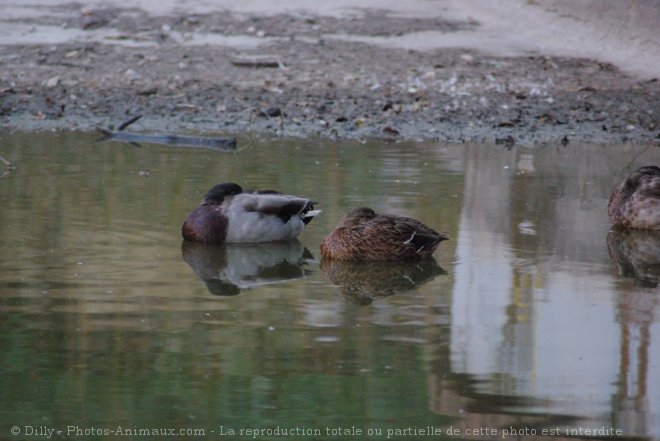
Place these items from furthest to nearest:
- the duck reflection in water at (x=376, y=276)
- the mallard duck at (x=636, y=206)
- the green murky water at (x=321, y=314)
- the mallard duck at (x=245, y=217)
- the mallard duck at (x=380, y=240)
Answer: the mallard duck at (x=636, y=206)
the mallard duck at (x=245, y=217)
the mallard duck at (x=380, y=240)
the duck reflection in water at (x=376, y=276)
the green murky water at (x=321, y=314)

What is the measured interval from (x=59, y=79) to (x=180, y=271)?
8.45m

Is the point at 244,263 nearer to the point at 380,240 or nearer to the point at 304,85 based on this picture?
the point at 380,240

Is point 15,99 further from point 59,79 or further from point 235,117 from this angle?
point 235,117

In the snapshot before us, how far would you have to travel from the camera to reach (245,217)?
29.5 feet

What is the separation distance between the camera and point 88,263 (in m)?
8.00

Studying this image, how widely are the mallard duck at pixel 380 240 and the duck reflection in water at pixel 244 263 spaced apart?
27 centimetres

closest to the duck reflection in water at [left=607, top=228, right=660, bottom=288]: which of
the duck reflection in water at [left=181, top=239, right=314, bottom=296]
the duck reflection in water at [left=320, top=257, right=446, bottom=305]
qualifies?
the duck reflection in water at [left=320, top=257, right=446, bottom=305]

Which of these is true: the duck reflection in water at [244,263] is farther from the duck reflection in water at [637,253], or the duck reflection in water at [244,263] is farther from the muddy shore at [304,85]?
the muddy shore at [304,85]

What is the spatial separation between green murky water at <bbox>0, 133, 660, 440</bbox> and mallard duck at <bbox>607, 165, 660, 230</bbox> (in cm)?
15

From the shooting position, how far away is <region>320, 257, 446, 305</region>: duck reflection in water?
755cm

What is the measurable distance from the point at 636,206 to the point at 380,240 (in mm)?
2209

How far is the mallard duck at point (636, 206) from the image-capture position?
9570mm

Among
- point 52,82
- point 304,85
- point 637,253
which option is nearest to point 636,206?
point 637,253

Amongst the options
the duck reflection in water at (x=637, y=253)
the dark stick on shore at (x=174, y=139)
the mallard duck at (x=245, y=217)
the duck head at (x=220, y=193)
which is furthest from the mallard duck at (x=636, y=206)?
the dark stick on shore at (x=174, y=139)
